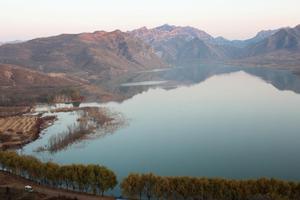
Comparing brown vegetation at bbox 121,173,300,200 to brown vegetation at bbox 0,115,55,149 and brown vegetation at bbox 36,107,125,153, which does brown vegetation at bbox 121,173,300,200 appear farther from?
brown vegetation at bbox 0,115,55,149

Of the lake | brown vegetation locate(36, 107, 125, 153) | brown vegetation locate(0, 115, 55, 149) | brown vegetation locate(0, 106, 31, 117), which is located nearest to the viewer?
the lake

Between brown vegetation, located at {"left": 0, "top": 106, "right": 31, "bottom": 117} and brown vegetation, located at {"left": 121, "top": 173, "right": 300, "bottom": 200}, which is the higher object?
brown vegetation, located at {"left": 0, "top": 106, "right": 31, "bottom": 117}

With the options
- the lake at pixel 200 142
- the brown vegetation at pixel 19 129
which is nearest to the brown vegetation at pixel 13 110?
the brown vegetation at pixel 19 129

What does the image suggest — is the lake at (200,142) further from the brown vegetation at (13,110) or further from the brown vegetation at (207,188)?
the brown vegetation at (13,110)

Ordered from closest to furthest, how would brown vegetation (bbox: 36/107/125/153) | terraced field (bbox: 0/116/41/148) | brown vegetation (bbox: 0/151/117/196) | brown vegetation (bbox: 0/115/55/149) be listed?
brown vegetation (bbox: 0/151/117/196) < brown vegetation (bbox: 36/107/125/153) < brown vegetation (bbox: 0/115/55/149) < terraced field (bbox: 0/116/41/148)

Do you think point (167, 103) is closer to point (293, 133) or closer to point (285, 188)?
point (293, 133)

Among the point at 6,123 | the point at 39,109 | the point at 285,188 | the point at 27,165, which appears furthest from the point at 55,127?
the point at 285,188

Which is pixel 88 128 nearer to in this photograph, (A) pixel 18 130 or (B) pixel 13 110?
(A) pixel 18 130

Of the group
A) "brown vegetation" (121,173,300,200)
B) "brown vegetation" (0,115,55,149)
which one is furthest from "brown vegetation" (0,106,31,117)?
"brown vegetation" (121,173,300,200)
